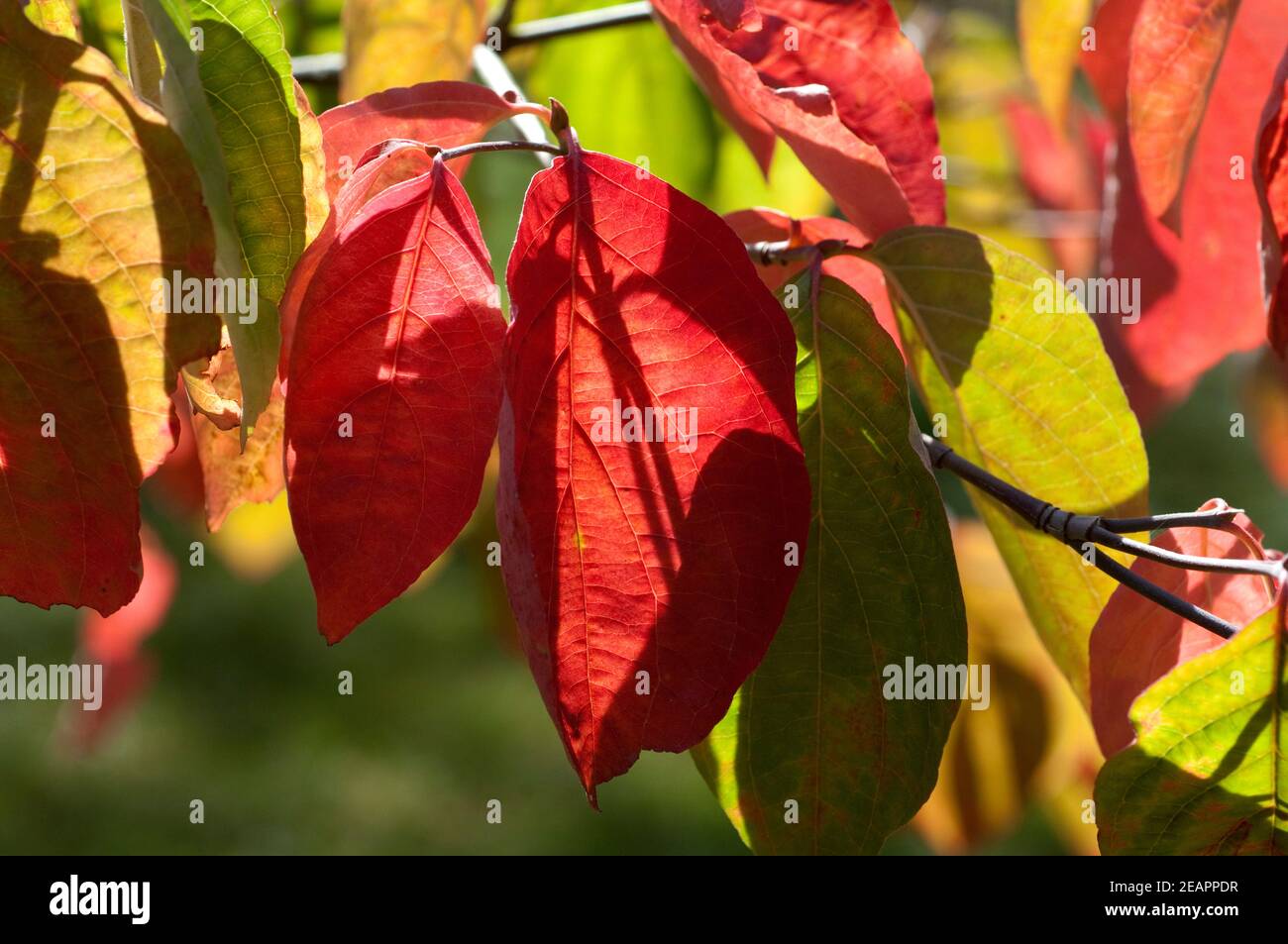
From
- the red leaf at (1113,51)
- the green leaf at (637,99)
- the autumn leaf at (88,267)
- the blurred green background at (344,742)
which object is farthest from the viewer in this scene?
the blurred green background at (344,742)

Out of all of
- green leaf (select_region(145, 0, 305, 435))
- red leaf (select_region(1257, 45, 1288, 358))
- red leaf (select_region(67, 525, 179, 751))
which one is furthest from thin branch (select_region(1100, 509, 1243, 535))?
red leaf (select_region(67, 525, 179, 751))

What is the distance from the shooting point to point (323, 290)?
58cm

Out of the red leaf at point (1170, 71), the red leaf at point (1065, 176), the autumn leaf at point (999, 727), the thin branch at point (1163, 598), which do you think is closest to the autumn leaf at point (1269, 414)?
the red leaf at point (1065, 176)

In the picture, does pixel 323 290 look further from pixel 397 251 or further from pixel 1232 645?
pixel 1232 645

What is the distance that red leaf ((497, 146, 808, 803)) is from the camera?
562 millimetres

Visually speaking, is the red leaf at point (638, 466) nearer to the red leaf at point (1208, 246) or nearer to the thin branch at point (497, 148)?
the thin branch at point (497, 148)

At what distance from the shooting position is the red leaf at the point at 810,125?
631mm

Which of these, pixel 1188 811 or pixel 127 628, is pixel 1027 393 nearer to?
pixel 1188 811

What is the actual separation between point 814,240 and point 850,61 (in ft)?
0.41

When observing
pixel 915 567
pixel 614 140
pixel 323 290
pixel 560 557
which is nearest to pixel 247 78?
pixel 323 290

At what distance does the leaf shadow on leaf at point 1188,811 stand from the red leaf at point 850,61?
39cm

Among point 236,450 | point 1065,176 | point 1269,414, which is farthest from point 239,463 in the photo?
point 1269,414

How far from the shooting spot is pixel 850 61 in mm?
788

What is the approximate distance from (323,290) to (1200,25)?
0.60 m
